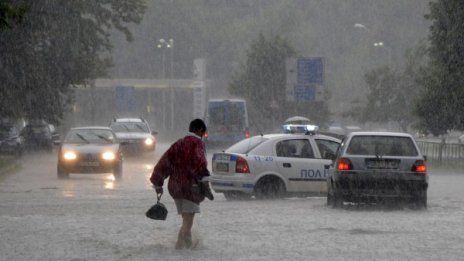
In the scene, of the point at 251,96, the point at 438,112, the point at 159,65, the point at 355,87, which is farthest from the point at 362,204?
the point at 159,65

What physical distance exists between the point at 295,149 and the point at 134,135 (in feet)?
84.9

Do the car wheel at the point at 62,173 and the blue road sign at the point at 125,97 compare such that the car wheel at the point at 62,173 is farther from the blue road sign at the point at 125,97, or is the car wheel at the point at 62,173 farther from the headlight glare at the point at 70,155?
the blue road sign at the point at 125,97

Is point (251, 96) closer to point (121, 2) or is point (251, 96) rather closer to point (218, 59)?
point (121, 2)

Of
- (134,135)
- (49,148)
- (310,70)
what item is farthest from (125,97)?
(134,135)

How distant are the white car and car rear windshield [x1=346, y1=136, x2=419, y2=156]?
177 centimetres

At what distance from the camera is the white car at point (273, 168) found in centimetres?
2242

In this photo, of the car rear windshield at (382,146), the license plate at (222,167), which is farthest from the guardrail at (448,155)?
the car rear windshield at (382,146)

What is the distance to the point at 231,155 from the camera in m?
22.8

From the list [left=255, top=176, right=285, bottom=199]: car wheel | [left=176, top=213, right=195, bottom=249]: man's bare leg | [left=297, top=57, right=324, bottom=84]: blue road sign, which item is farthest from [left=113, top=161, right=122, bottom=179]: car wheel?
[left=297, top=57, right=324, bottom=84]: blue road sign

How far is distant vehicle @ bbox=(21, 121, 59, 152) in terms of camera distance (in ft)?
189

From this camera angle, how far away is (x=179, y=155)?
1341 cm

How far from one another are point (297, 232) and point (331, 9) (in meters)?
107

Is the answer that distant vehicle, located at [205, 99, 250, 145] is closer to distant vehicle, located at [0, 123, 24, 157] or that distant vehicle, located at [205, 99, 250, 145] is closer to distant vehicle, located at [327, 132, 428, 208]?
distant vehicle, located at [0, 123, 24, 157]

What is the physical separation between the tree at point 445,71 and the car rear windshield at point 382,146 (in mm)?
20213
